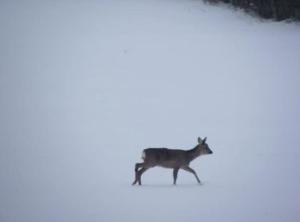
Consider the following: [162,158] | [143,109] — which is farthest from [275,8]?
[162,158]

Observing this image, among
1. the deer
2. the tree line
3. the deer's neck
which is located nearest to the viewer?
the deer

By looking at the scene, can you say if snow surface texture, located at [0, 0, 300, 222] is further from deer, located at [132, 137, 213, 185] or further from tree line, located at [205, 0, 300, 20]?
tree line, located at [205, 0, 300, 20]

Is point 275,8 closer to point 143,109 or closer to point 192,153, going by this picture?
point 143,109

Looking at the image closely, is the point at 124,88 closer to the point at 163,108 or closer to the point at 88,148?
the point at 163,108

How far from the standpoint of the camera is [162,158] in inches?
531

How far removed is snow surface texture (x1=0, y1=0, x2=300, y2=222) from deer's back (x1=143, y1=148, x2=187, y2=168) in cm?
47

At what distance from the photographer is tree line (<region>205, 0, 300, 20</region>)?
30.0 meters

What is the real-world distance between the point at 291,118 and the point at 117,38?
9.37 metres

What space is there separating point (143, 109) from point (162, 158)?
683 cm

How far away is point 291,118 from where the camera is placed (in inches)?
760

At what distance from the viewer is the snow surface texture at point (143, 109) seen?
1157 centimetres

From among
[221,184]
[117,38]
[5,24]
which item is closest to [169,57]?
[117,38]

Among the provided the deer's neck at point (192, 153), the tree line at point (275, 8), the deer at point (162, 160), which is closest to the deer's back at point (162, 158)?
the deer at point (162, 160)

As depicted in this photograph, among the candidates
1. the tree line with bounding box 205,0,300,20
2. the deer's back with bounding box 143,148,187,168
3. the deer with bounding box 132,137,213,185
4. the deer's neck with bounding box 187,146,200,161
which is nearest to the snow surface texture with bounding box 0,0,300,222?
the deer with bounding box 132,137,213,185
